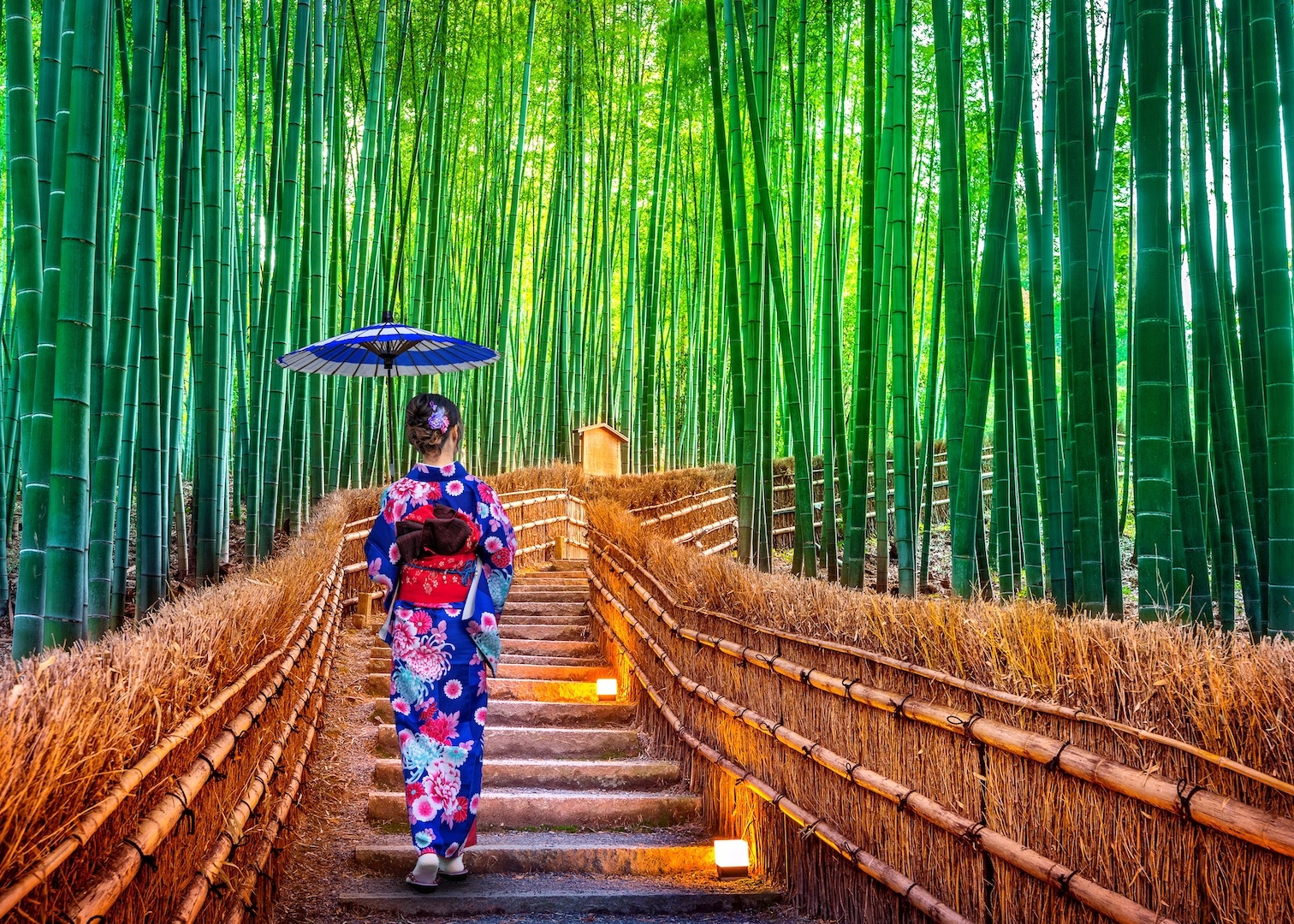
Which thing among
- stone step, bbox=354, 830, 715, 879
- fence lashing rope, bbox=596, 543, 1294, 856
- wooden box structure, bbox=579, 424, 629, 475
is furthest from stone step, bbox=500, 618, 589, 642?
wooden box structure, bbox=579, 424, 629, 475

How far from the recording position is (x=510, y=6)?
7.43 meters

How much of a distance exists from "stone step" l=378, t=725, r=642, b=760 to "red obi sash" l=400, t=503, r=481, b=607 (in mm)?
1006

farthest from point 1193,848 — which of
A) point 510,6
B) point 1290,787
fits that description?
point 510,6

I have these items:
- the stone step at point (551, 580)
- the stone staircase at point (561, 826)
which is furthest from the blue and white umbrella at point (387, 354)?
the stone step at point (551, 580)

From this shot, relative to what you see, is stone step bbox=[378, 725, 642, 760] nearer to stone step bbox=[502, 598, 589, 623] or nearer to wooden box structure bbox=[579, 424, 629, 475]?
stone step bbox=[502, 598, 589, 623]

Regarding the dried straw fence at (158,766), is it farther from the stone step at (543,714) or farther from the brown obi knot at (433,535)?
the stone step at (543,714)

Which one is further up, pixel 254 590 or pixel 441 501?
pixel 441 501

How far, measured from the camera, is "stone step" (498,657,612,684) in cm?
410

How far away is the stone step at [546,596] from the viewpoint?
5.65m

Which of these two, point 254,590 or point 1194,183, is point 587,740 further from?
point 1194,183

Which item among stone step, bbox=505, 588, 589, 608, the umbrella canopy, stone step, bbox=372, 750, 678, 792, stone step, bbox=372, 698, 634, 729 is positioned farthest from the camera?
stone step, bbox=505, 588, 589, 608

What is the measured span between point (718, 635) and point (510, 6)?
232 inches

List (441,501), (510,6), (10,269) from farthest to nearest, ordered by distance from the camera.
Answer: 1. (510,6)
2. (10,269)
3. (441,501)

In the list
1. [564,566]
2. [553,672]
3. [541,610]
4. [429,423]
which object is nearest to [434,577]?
[429,423]
